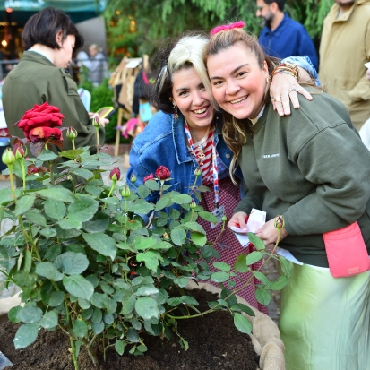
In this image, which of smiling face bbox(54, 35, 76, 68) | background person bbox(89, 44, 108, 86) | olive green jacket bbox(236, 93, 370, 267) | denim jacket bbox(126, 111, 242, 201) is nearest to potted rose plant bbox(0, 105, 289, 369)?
olive green jacket bbox(236, 93, 370, 267)

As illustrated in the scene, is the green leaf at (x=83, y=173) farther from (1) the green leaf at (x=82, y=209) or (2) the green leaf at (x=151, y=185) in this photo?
(2) the green leaf at (x=151, y=185)

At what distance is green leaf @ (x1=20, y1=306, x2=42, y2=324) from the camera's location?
1121mm

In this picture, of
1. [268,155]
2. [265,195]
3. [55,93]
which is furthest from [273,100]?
[55,93]

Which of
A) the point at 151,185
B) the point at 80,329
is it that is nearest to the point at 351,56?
the point at 151,185

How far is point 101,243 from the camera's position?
117 centimetres

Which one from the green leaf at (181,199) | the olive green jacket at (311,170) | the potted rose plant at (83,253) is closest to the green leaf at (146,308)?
the potted rose plant at (83,253)

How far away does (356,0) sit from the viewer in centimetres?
374

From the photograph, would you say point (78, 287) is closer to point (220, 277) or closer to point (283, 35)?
point (220, 277)

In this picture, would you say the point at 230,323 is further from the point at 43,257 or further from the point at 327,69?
the point at 327,69

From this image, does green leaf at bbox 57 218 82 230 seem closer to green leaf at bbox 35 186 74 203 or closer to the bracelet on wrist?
green leaf at bbox 35 186 74 203

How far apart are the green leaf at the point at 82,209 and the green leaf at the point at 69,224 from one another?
2 centimetres

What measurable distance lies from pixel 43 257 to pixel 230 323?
2.52 ft

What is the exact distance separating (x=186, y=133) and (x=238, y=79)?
0.50m

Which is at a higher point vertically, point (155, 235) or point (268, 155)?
point (268, 155)
